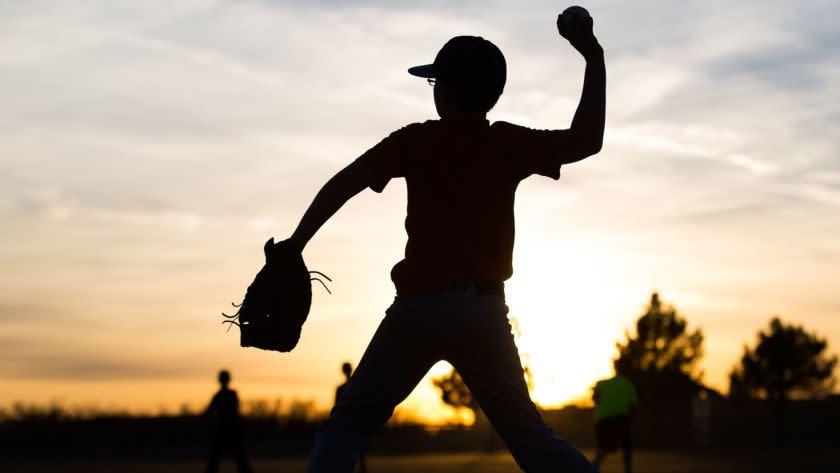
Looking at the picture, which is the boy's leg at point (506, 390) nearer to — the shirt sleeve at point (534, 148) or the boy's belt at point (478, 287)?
the boy's belt at point (478, 287)

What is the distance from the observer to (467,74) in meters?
4.84

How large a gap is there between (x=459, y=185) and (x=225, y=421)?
14.2 meters

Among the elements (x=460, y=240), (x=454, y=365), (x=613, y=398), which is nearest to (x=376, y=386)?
(x=454, y=365)

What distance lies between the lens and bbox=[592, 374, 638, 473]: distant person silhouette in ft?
60.9

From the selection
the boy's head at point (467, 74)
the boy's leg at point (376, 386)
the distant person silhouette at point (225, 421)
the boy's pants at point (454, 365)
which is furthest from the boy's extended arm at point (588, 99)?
the distant person silhouette at point (225, 421)

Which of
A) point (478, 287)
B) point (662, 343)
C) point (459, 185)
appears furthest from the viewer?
point (662, 343)

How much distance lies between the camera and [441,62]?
16.0 feet

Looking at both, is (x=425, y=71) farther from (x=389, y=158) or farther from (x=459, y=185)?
(x=459, y=185)

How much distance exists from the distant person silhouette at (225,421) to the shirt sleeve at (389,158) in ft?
44.2

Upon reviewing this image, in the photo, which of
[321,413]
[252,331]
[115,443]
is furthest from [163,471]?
[321,413]

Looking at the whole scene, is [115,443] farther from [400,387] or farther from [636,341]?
[636,341]

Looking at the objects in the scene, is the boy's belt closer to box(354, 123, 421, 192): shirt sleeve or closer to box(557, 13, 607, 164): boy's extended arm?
box(354, 123, 421, 192): shirt sleeve

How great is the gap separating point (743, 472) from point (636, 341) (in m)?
77.1

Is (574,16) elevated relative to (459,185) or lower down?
elevated
